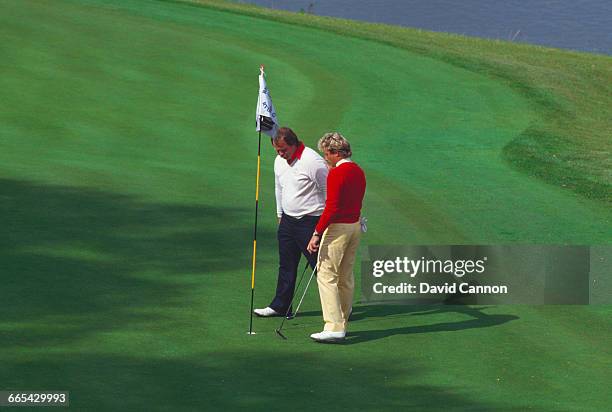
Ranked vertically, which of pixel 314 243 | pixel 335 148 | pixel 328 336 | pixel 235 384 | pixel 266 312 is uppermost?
pixel 335 148

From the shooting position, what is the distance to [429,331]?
1140 centimetres

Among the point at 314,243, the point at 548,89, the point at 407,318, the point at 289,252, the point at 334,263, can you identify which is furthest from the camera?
the point at 548,89

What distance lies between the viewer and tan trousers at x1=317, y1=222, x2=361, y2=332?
1091 centimetres

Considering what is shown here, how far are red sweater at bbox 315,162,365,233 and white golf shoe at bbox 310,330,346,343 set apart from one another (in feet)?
3.11

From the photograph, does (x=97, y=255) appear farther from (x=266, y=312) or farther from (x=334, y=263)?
(x=334, y=263)

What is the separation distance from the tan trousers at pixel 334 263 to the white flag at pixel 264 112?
1.32m

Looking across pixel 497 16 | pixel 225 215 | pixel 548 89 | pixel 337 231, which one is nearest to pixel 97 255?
pixel 225 215

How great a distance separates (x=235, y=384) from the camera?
9.33 metres

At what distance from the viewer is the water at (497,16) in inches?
2162

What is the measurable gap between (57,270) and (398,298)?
Answer: 3608 millimetres

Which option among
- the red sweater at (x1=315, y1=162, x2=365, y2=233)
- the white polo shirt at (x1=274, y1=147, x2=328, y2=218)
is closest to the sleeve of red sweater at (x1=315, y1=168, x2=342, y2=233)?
the red sweater at (x1=315, y1=162, x2=365, y2=233)

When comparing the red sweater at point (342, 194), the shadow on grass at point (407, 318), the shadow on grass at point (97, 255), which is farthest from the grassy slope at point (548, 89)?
the red sweater at point (342, 194)

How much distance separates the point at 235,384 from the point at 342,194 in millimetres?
2285

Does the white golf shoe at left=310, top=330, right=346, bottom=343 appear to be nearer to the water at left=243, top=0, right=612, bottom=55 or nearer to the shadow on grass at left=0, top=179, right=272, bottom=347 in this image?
the shadow on grass at left=0, top=179, right=272, bottom=347
